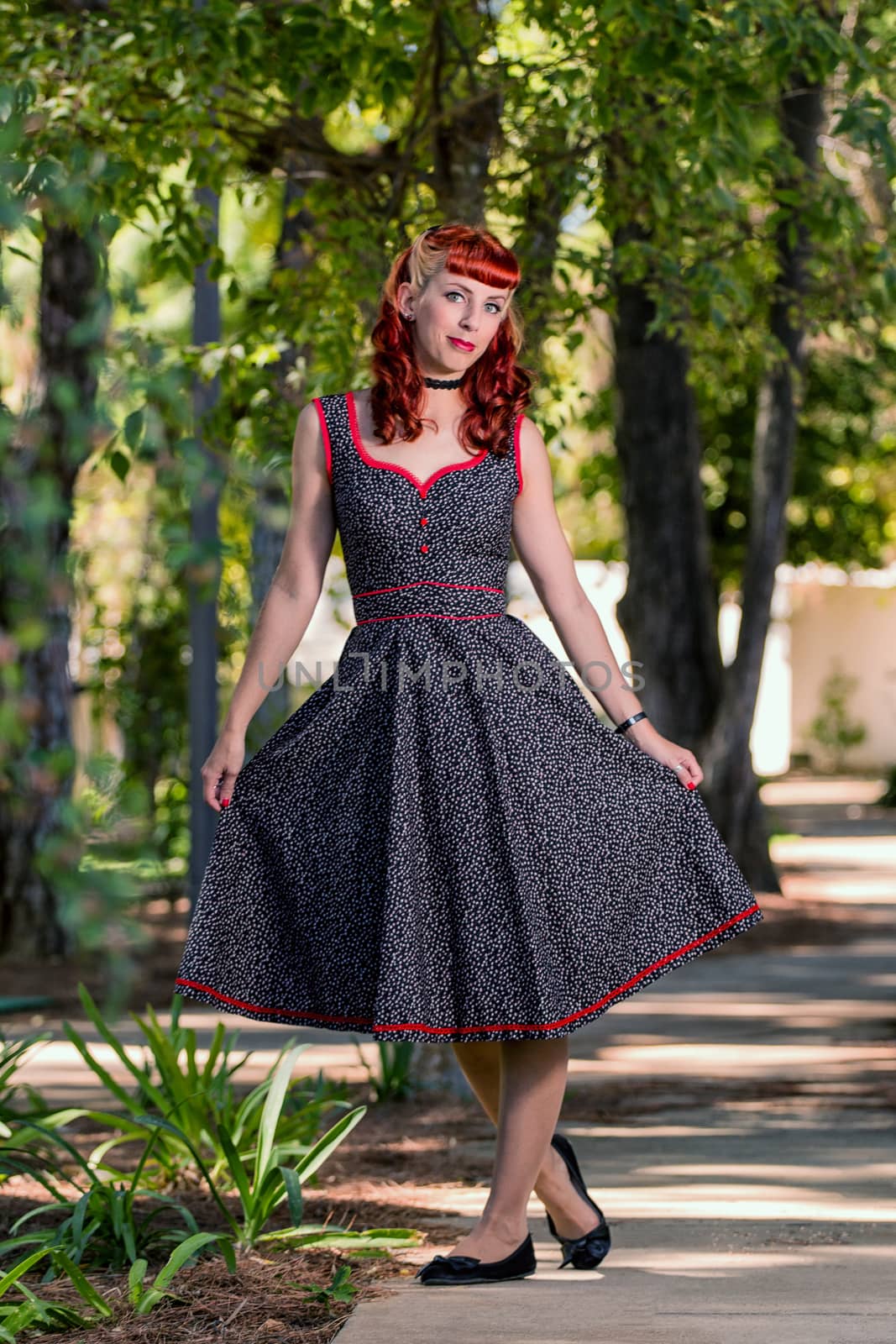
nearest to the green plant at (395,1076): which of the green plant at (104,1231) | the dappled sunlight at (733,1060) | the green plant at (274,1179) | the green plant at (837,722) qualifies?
the dappled sunlight at (733,1060)

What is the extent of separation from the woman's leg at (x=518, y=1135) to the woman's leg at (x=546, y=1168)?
0.10 metres

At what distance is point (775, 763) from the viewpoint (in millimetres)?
29281

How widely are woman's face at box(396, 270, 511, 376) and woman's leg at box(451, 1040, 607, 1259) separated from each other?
51.4 inches

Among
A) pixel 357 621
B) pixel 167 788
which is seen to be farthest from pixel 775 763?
pixel 357 621

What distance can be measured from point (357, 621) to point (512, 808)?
54 cm

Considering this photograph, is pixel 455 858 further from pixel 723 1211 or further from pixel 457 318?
pixel 723 1211

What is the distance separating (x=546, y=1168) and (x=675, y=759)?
822 millimetres

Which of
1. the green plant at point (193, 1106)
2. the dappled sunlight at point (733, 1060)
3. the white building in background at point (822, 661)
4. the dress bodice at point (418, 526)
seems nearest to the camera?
the dress bodice at point (418, 526)

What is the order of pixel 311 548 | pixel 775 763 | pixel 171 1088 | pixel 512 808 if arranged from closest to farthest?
pixel 512 808
pixel 311 548
pixel 171 1088
pixel 775 763

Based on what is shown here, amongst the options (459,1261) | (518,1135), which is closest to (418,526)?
(518,1135)

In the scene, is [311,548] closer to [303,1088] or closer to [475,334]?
[475,334]

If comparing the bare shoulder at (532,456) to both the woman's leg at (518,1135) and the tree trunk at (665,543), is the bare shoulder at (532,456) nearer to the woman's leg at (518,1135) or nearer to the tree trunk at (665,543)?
the woman's leg at (518,1135)

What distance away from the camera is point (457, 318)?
358 cm

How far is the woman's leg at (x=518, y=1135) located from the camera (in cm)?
346
